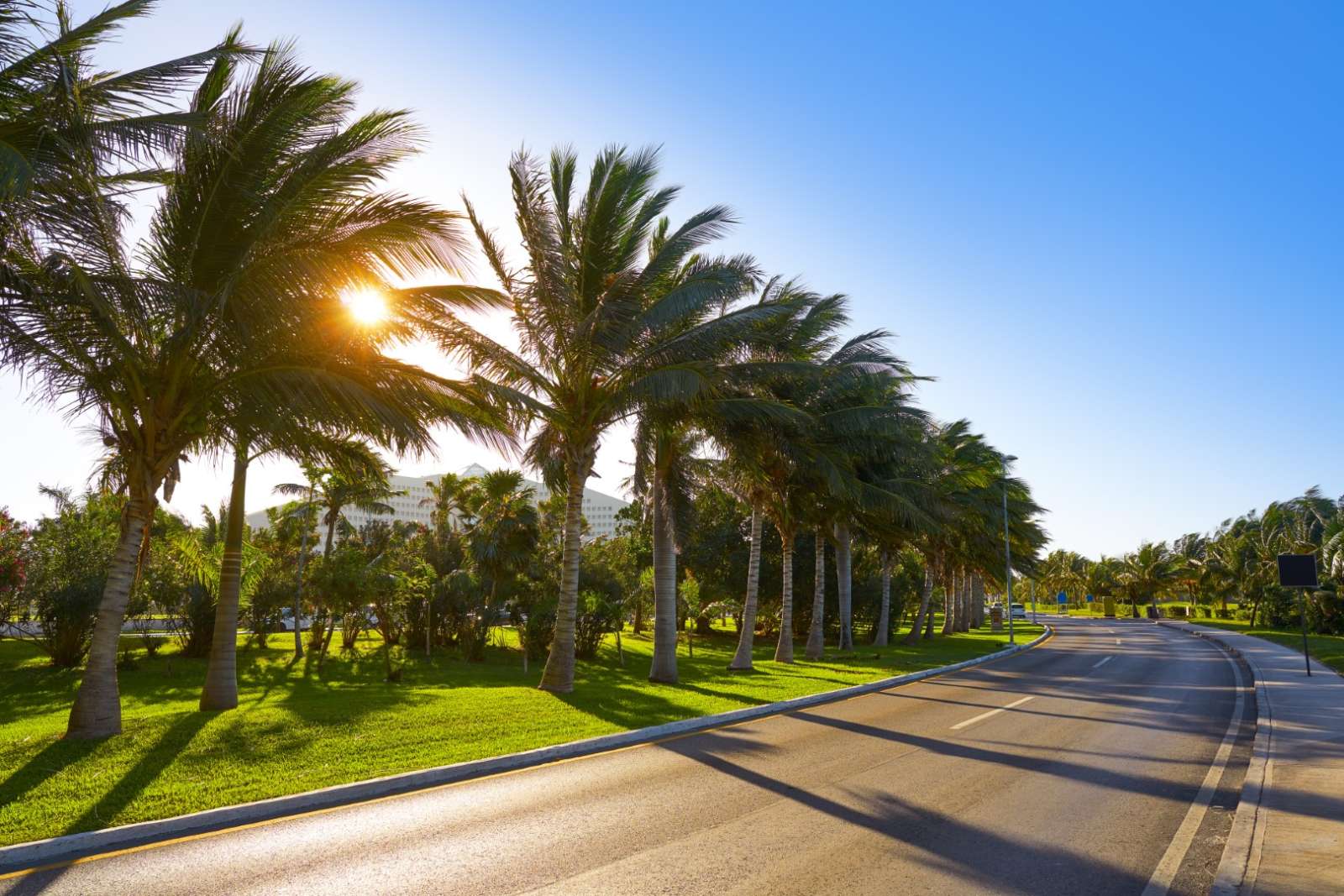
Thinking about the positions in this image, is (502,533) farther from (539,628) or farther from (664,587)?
(664,587)

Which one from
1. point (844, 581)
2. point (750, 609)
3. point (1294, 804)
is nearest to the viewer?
point (1294, 804)

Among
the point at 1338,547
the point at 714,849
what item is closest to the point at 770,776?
the point at 714,849

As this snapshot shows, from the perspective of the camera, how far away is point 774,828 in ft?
22.1

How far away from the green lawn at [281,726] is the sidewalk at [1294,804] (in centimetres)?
776

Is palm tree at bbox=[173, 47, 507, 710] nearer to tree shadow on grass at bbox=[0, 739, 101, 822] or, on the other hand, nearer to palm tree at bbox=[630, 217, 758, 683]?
tree shadow on grass at bbox=[0, 739, 101, 822]

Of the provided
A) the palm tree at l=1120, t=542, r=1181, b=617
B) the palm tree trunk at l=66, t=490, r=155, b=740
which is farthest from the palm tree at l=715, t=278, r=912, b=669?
the palm tree at l=1120, t=542, r=1181, b=617

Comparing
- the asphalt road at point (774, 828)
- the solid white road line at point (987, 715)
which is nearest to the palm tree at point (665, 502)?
the solid white road line at point (987, 715)

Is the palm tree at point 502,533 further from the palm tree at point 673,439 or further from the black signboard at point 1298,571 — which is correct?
the black signboard at point 1298,571

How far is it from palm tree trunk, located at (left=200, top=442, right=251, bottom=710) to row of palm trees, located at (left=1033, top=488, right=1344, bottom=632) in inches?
1459

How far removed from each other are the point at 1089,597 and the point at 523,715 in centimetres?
13170

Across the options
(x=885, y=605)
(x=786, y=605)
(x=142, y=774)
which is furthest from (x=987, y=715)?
(x=885, y=605)

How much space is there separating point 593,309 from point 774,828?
12.1 metres

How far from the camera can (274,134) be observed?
1041 centimetres

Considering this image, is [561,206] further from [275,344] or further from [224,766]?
[224,766]
